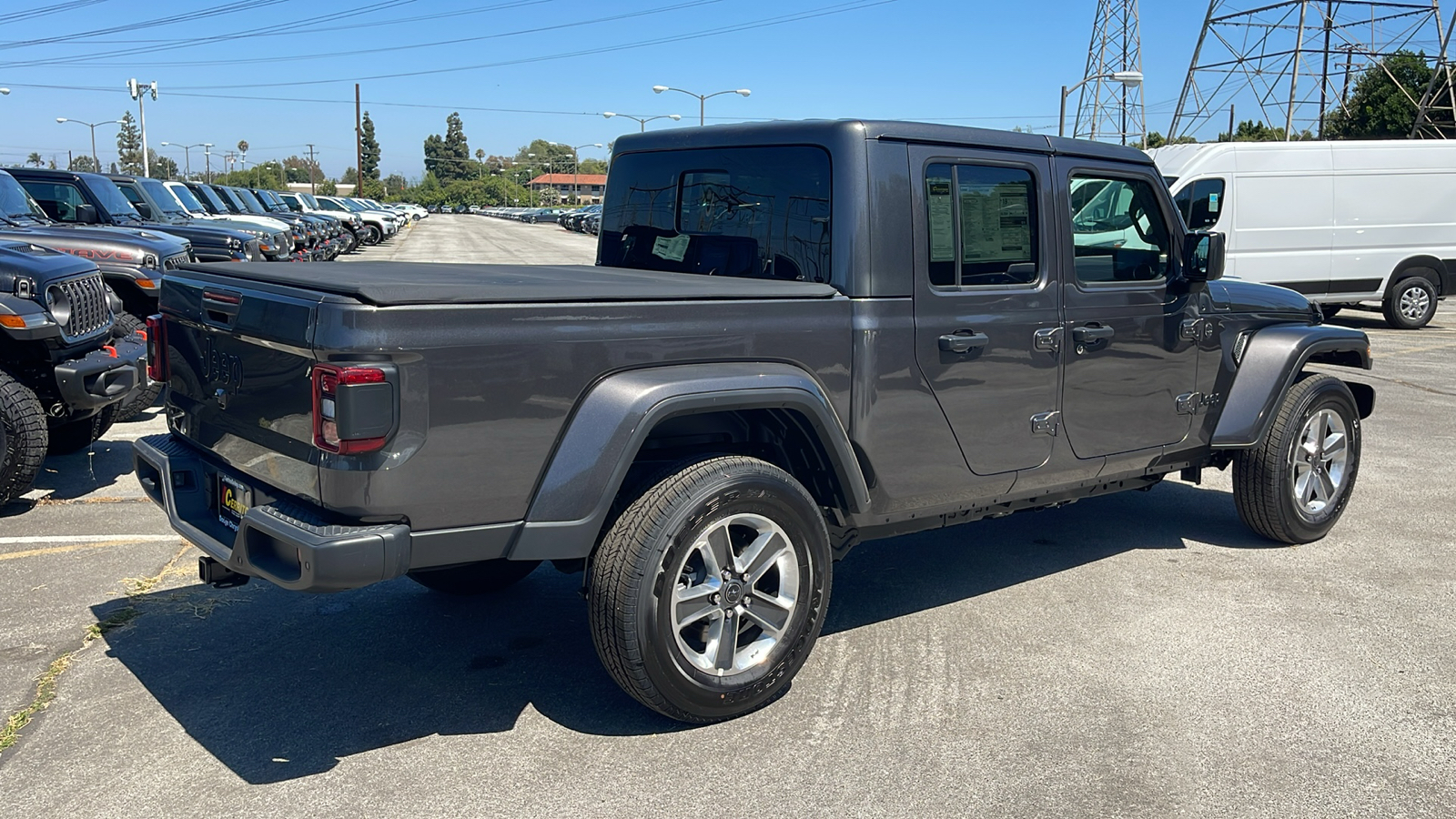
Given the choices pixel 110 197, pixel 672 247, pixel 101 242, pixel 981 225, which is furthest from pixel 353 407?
pixel 110 197

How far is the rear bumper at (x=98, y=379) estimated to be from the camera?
613 centimetres

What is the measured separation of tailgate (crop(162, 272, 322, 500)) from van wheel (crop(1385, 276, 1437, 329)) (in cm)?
1679

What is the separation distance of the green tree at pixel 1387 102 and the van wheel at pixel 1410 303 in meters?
Result: 24.8

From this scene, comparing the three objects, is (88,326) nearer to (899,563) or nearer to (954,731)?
(899,563)

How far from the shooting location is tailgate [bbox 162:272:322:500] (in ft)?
10.5

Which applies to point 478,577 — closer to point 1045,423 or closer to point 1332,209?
point 1045,423

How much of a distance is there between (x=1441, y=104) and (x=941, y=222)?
131 feet

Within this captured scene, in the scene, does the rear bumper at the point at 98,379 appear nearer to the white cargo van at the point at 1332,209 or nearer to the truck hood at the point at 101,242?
the truck hood at the point at 101,242

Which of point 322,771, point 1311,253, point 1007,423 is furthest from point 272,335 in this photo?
point 1311,253

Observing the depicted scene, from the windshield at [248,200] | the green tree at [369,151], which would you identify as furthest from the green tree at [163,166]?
the windshield at [248,200]

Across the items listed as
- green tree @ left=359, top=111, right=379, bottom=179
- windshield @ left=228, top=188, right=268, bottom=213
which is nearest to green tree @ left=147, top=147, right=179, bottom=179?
green tree @ left=359, top=111, right=379, bottom=179

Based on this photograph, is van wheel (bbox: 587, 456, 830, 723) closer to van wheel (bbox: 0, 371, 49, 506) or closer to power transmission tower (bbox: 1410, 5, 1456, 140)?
van wheel (bbox: 0, 371, 49, 506)

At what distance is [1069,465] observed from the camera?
15.5 feet

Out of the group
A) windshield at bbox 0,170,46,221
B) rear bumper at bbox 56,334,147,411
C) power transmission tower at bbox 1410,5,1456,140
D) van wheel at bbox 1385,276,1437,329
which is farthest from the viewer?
power transmission tower at bbox 1410,5,1456,140
